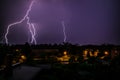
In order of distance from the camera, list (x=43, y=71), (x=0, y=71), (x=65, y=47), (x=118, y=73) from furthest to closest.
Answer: (x=65, y=47) → (x=43, y=71) → (x=118, y=73) → (x=0, y=71)

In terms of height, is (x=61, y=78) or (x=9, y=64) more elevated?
(x=9, y=64)

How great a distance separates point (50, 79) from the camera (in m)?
6.07

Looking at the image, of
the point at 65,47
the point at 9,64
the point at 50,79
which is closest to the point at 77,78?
the point at 50,79

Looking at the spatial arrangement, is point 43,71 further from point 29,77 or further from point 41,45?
point 41,45

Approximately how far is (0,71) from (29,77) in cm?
81

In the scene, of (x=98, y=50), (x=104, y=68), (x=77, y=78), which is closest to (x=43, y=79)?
(x=77, y=78)

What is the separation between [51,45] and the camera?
35094 millimetres

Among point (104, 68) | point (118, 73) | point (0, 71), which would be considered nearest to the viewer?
point (0, 71)

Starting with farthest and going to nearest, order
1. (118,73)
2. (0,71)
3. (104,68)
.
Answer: (104,68), (118,73), (0,71)

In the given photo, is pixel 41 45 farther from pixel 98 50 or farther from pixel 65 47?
pixel 98 50

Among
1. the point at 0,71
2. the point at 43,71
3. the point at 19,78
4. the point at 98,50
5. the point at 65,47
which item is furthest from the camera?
the point at 98,50

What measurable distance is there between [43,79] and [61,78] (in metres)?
0.53

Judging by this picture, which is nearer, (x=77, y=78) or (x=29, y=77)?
(x=29, y=77)

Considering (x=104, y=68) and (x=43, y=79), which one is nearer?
(x=43, y=79)
